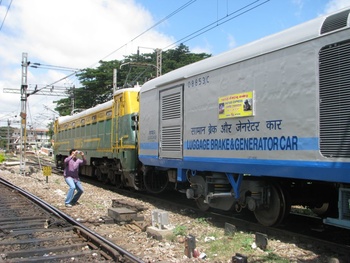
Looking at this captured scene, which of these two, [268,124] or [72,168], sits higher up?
[268,124]

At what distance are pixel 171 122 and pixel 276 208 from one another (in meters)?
3.54

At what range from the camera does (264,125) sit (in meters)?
6.47

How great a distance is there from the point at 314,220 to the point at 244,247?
2.67 m

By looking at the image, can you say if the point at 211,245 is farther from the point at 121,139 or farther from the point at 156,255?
the point at 121,139

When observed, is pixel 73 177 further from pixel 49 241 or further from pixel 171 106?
pixel 49 241

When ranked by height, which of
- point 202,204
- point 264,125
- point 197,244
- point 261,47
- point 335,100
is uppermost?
point 261,47

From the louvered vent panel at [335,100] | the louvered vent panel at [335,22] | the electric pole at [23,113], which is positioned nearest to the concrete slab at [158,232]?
the louvered vent panel at [335,100]

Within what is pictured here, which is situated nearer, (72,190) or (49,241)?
(49,241)

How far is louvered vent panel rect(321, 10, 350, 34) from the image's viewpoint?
5305 mm

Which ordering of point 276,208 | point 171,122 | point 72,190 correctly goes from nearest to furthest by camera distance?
1. point 276,208
2. point 171,122
3. point 72,190

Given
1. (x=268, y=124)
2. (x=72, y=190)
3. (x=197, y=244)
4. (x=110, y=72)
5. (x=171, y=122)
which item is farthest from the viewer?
(x=110, y=72)

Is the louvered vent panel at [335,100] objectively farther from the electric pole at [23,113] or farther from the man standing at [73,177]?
the electric pole at [23,113]

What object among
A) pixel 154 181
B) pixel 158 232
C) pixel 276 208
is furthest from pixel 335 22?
pixel 154 181

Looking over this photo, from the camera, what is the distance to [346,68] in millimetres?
5223
